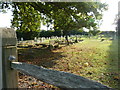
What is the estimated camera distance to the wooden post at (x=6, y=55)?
157 cm

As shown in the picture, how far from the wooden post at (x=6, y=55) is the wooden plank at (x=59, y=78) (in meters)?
0.10

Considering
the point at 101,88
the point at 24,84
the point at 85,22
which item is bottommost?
the point at 24,84

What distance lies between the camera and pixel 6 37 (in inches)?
62.4

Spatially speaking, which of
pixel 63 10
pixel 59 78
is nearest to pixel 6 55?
pixel 59 78

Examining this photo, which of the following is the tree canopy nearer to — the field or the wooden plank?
the field

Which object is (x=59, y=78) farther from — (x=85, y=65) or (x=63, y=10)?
(x=63, y=10)

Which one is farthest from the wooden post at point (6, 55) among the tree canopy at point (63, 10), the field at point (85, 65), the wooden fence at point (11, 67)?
the tree canopy at point (63, 10)

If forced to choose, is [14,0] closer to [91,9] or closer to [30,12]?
[30,12]

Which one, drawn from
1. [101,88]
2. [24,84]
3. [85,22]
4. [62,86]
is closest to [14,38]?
[62,86]

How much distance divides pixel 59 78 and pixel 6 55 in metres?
0.85

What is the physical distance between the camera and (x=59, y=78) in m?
1.18

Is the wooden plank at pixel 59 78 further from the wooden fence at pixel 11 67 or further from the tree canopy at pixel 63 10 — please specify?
the tree canopy at pixel 63 10

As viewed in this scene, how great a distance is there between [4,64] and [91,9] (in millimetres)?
8053

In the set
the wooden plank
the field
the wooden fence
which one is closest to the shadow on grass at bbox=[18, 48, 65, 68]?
the field
